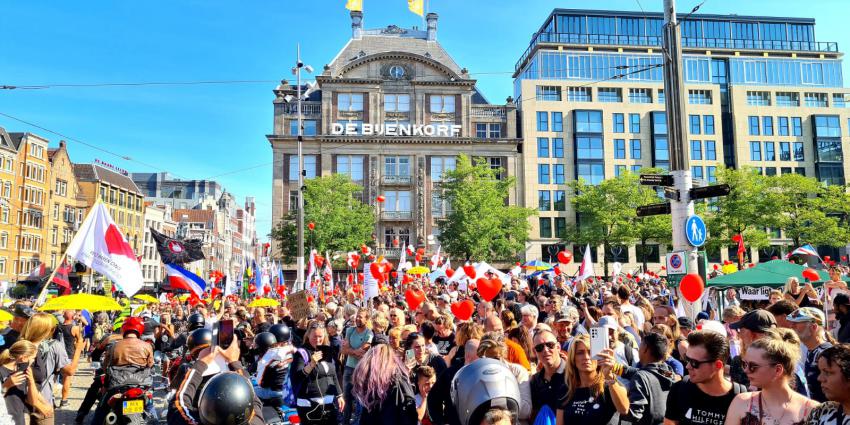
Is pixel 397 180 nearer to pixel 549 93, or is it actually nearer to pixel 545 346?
pixel 549 93

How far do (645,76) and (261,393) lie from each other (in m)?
60.5

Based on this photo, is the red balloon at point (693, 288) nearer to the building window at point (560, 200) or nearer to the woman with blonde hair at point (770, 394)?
the woman with blonde hair at point (770, 394)

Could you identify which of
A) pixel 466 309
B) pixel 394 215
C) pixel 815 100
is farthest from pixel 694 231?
pixel 815 100

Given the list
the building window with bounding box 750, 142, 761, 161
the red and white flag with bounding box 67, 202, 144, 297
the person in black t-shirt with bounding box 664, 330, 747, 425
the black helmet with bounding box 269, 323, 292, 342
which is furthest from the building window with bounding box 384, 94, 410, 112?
the person in black t-shirt with bounding box 664, 330, 747, 425

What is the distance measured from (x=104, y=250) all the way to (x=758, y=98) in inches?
2606

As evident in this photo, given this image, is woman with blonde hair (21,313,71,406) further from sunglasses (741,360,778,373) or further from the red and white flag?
sunglasses (741,360,778,373)

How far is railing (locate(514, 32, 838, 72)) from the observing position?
62.1 m

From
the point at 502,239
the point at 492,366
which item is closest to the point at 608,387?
the point at 492,366

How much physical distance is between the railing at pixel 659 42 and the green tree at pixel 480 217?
18.4 metres

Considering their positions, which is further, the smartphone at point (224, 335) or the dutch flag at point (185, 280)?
the dutch flag at point (185, 280)

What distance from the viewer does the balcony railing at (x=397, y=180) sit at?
54.7m

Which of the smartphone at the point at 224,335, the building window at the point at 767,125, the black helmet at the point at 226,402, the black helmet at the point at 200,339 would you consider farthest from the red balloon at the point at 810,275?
the building window at the point at 767,125

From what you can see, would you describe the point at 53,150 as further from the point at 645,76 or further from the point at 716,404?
the point at 716,404

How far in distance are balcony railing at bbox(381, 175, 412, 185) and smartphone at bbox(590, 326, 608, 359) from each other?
5084 cm
